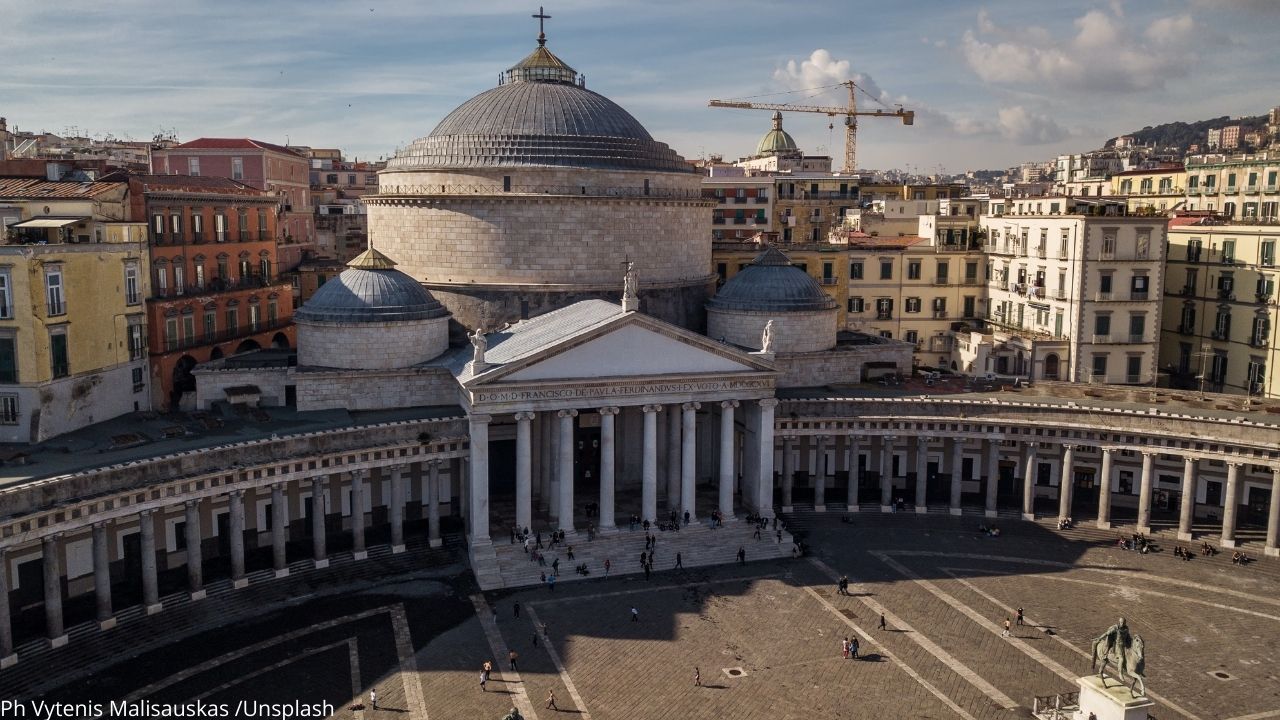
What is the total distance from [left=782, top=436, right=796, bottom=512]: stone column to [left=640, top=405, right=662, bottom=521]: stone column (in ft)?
29.3

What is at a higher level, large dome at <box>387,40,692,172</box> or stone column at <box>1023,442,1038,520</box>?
large dome at <box>387,40,692,172</box>

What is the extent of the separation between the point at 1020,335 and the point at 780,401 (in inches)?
866

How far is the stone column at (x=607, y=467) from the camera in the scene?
1976 inches

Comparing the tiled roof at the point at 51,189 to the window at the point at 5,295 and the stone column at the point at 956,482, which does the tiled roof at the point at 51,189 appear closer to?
the window at the point at 5,295

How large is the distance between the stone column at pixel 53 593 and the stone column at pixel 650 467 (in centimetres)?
2632

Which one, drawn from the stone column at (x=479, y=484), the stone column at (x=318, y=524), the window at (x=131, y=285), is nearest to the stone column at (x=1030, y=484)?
the stone column at (x=479, y=484)

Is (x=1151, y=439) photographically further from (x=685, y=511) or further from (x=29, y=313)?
(x=29, y=313)

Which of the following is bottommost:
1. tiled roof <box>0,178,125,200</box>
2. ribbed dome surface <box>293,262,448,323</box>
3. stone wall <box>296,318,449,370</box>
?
stone wall <box>296,318,449,370</box>

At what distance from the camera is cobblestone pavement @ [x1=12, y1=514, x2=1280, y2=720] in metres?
37.2

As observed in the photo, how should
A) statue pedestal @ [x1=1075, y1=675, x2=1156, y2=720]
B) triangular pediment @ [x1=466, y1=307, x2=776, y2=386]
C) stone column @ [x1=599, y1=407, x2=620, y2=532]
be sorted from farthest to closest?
stone column @ [x1=599, y1=407, x2=620, y2=532], triangular pediment @ [x1=466, y1=307, x2=776, y2=386], statue pedestal @ [x1=1075, y1=675, x2=1156, y2=720]

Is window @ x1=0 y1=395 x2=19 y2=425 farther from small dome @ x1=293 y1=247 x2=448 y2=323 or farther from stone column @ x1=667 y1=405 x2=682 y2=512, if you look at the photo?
stone column @ x1=667 y1=405 x2=682 y2=512

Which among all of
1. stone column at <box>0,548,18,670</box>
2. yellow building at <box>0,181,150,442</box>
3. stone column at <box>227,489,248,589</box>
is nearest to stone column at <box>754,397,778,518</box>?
stone column at <box>227,489,248,589</box>

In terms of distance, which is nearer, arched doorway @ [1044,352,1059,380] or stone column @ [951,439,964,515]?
stone column @ [951,439,964,515]

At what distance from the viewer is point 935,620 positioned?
43844 mm
